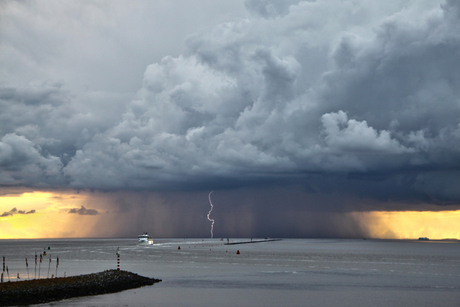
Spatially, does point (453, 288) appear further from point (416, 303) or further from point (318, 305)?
point (318, 305)

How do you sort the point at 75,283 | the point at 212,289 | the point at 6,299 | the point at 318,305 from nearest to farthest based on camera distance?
the point at 6,299, the point at 318,305, the point at 75,283, the point at 212,289

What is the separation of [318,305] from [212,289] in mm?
15000

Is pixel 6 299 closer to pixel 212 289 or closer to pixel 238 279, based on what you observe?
pixel 212 289

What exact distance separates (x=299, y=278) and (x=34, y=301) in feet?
135

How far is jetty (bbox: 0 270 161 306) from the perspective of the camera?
4271 cm

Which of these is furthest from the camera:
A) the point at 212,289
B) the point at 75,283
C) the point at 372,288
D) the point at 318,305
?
the point at 372,288

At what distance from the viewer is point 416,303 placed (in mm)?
46312

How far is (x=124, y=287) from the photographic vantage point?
53.2m

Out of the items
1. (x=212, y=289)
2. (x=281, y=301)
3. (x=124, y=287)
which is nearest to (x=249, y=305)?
(x=281, y=301)

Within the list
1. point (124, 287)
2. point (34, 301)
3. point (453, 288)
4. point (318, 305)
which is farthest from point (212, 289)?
point (453, 288)

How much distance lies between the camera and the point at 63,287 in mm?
48125

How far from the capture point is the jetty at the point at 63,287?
42.7m

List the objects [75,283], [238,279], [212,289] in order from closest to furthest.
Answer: [75,283]
[212,289]
[238,279]

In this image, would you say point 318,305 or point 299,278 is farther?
point 299,278
